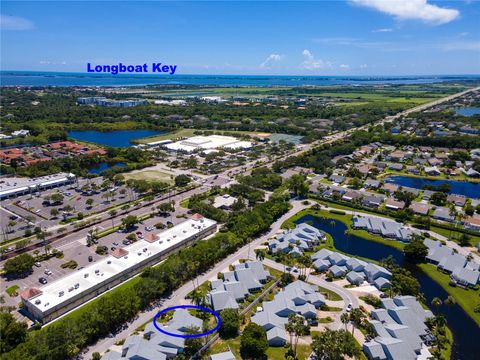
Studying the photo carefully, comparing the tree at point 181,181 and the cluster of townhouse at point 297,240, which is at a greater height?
the tree at point 181,181

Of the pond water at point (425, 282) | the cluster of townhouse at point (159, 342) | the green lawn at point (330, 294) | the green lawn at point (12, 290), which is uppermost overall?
the cluster of townhouse at point (159, 342)

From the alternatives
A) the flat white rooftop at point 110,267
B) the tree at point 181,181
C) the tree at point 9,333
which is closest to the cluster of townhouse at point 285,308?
the flat white rooftop at point 110,267

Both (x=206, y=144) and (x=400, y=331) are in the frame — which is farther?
(x=206, y=144)

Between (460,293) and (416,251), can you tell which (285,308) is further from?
(416,251)

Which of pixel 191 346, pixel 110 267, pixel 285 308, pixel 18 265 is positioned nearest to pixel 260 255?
pixel 285 308

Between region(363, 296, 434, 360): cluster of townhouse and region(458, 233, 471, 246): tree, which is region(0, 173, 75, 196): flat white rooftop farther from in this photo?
region(458, 233, 471, 246): tree

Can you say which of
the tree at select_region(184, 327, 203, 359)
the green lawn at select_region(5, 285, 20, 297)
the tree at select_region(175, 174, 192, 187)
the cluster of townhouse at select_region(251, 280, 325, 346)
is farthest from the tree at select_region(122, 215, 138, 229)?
the cluster of townhouse at select_region(251, 280, 325, 346)

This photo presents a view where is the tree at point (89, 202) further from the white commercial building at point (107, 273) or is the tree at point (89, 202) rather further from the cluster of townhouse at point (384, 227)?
the cluster of townhouse at point (384, 227)
